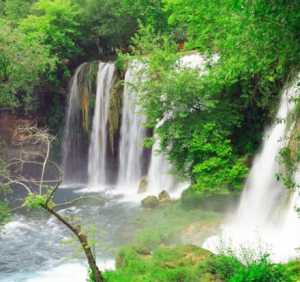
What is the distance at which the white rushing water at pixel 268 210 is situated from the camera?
9664 millimetres

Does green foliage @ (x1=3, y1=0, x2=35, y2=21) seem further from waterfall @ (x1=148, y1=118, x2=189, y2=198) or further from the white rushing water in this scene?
the white rushing water

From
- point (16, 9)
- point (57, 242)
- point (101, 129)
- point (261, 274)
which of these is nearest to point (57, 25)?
point (16, 9)

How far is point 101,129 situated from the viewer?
21.1 meters

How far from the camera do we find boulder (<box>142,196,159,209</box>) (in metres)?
15.5

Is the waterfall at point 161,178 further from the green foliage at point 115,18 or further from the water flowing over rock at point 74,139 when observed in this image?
the green foliage at point 115,18

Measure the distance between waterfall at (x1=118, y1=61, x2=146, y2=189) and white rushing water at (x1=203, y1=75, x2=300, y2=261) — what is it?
7157mm

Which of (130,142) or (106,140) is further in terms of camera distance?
(106,140)

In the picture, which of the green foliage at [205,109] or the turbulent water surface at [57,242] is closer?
the turbulent water surface at [57,242]

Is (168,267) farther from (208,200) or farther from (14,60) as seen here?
(14,60)

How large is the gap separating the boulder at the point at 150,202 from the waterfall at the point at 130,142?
11.5ft

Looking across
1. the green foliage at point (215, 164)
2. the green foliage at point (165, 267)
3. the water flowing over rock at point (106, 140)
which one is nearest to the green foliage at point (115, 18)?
the water flowing over rock at point (106, 140)

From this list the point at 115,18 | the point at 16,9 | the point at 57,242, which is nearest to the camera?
the point at 57,242

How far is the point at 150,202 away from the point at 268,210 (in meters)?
4.99

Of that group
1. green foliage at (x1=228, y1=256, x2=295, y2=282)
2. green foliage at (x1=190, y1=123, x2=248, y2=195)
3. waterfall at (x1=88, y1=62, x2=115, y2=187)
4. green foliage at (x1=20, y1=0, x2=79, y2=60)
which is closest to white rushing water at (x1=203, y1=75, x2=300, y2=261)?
green foliage at (x1=190, y1=123, x2=248, y2=195)
